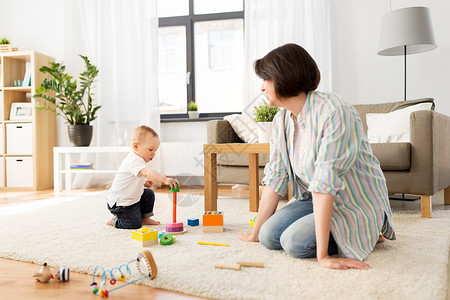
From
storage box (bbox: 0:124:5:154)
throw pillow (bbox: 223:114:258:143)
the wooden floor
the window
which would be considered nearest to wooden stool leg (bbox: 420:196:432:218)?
throw pillow (bbox: 223:114:258:143)

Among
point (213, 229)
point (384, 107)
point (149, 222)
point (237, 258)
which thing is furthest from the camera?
point (384, 107)

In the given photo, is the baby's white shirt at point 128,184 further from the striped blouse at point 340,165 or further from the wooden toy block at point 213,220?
the striped blouse at point 340,165

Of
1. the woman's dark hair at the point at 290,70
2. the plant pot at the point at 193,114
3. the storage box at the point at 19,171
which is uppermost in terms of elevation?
the plant pot at the point at 193,114

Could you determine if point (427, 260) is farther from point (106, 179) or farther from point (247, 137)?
point (106, 179)

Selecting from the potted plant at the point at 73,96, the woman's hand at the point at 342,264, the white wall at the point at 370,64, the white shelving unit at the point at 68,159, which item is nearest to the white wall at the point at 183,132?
the white wall at the point at 370,64

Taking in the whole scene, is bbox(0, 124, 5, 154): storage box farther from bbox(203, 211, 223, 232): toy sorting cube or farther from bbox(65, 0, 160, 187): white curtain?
bbox(203, 211, 223, 232): toy sorting cube

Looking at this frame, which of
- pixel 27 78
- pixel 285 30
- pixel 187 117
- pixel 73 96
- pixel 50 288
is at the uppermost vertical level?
pixel 285 30

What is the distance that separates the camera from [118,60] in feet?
14.5

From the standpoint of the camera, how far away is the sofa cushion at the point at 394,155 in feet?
7.76

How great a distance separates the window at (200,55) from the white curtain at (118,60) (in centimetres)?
34

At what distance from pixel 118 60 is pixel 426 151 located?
10.6ft

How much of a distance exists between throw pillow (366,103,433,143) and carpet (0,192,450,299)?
0.52m

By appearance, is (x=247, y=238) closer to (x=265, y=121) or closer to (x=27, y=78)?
(x=265, y=121)

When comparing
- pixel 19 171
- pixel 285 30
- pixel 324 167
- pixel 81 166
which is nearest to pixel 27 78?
pixel 19 171
